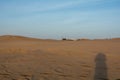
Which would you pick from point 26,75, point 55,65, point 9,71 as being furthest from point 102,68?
point 9,71

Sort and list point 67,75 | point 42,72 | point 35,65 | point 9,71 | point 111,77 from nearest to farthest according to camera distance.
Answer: point 111,77 < point 67,75 < point 42,72 < point 9,71 < point 35,65

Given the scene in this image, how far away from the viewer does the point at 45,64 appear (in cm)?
855

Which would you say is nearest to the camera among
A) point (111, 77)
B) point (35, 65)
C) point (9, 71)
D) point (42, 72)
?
point (111, 77)

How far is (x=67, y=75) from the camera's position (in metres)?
6.84

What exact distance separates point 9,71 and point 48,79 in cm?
198

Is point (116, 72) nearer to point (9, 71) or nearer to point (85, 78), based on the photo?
point (85, 78)

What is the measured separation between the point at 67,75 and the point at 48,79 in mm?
628

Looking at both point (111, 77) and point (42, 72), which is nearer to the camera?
point (111, 77)

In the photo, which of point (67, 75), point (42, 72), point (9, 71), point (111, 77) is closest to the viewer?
point (111, 77)

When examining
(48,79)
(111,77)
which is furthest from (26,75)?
(111,77)

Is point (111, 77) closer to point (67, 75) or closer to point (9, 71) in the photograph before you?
point (67, 75)

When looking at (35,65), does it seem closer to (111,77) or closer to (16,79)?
(16,79)

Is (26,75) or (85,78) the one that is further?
(26,75)

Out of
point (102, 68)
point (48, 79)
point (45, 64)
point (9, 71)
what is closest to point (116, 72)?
point (102, 68)
